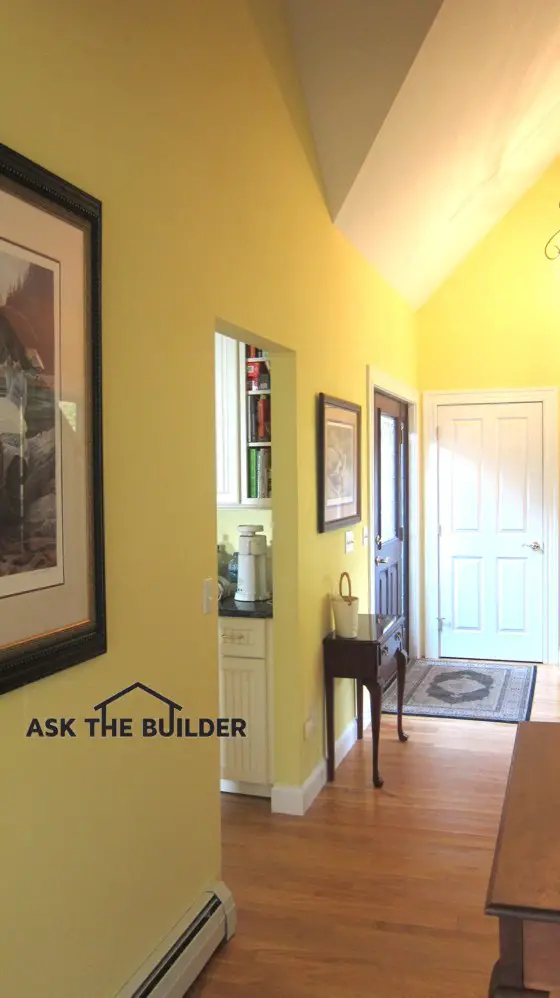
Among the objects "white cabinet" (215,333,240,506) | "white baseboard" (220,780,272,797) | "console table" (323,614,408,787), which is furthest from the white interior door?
"white baseboard" (220,780,272,797)

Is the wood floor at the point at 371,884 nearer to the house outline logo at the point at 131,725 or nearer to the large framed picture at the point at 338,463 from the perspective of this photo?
the house outline logo at the point at 131,725

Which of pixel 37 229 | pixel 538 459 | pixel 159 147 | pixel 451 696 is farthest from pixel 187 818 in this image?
pixel 538 459

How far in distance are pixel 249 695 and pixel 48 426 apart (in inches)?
84.1

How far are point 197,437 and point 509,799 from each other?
130cm

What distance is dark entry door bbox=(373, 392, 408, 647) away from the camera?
16.6ft

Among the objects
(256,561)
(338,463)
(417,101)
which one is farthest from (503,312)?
(256,561)

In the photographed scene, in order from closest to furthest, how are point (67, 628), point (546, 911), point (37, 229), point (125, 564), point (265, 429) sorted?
1. point (546, 911)
2. point (37, 229)
3. point (67, 628)
4. point (125, 564)
5. point (265, 429)

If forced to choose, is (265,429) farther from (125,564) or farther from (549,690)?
(549,690)

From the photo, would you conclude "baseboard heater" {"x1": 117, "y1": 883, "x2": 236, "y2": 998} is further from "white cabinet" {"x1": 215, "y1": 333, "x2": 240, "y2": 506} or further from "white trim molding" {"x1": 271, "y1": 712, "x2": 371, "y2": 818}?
"white cabinet" {"x1": 215, "y1": 333, "x2": 240, "y2": 506}

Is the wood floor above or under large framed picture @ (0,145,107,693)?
under

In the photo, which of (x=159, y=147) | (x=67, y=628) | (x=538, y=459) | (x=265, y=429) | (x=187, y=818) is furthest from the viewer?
(x=538, y=459)

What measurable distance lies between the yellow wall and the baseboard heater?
431 centimetres

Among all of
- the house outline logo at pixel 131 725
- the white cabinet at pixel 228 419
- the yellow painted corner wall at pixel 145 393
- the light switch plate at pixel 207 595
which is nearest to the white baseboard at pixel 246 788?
the yellow painted corner wall at pixel 145 393

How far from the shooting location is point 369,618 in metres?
4.12
